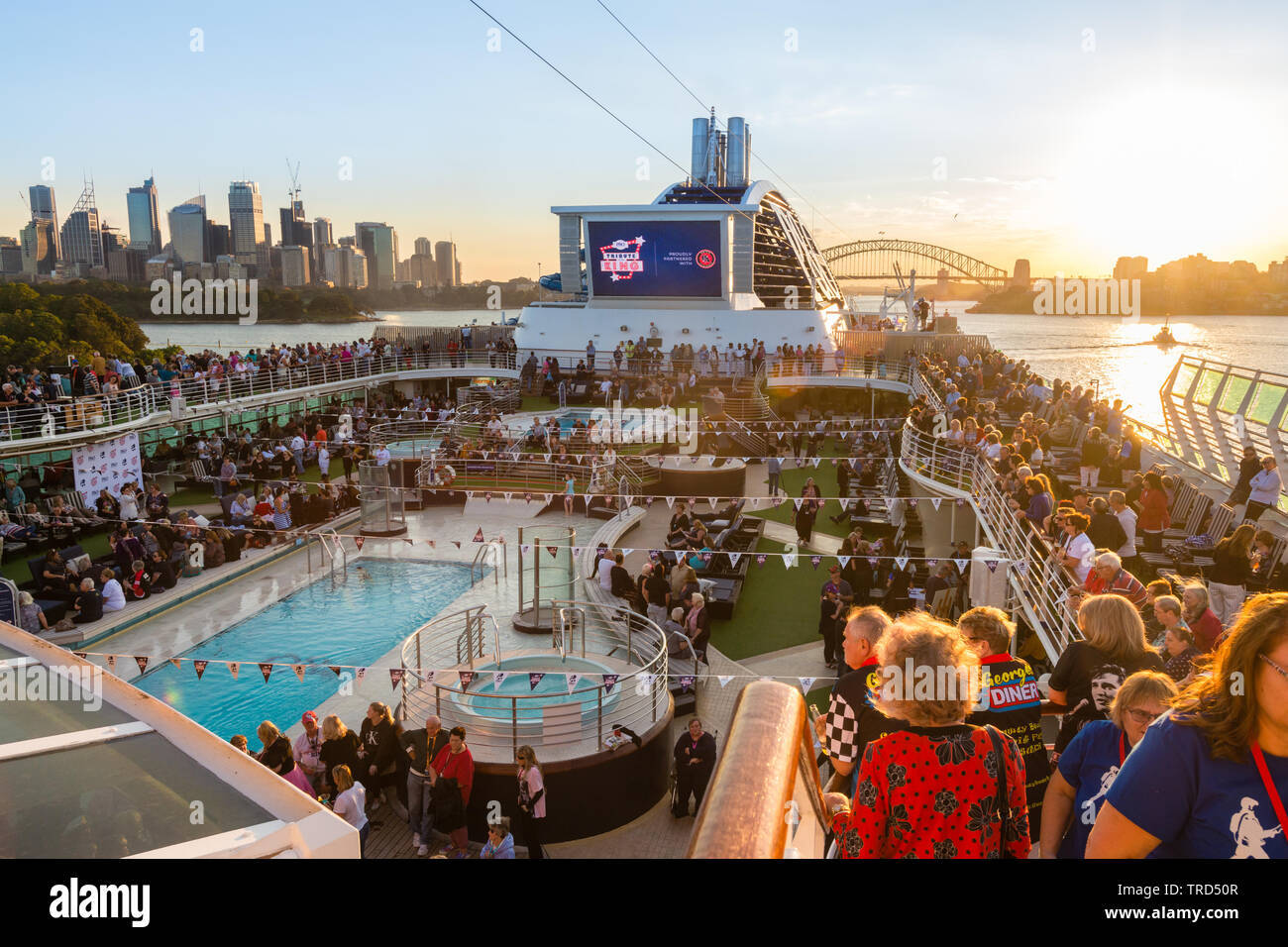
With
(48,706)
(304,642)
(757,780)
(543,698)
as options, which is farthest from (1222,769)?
(304,642)

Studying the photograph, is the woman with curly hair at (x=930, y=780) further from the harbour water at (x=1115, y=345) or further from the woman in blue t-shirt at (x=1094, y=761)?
the harbour water at (x=1115, y=345)

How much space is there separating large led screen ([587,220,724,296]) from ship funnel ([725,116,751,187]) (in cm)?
2573

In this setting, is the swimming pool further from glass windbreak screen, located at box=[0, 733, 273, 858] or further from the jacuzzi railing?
glass windbreak screen, located at box=[0, 733, 273, 858]

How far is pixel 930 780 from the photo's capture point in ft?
7.54

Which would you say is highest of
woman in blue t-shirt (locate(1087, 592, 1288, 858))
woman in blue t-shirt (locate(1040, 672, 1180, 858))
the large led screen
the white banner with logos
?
the large led screen

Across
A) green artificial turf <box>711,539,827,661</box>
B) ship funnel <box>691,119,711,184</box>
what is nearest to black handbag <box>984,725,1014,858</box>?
green artificial turf <box>711,539,827,661</box>

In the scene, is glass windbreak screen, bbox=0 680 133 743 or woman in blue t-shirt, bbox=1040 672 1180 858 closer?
woman in blue t-shirt, bbox=1040 672 1180 858

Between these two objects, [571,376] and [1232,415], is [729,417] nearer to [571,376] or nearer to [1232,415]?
[571,376]

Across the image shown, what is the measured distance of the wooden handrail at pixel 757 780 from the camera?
1398mm

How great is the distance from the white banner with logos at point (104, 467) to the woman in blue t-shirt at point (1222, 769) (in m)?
22.1

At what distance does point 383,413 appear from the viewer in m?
28.5

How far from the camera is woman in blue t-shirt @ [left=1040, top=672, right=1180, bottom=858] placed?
294 cm
